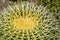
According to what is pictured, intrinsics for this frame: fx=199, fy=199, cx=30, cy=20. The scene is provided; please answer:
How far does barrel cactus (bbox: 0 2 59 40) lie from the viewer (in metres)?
2.42

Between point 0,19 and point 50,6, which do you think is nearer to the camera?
point 0,19

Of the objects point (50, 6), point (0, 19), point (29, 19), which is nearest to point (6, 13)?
point (0, 19)

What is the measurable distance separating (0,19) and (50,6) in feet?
3.90

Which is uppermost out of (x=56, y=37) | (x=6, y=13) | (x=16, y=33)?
(x=6, y=13)

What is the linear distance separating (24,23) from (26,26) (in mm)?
59

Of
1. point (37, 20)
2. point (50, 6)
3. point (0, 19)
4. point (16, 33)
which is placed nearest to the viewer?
point (16, 33)

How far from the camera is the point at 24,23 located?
8.20ft

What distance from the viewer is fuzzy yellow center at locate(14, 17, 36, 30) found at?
2455 millimetres

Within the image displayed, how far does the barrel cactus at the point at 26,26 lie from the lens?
242cm

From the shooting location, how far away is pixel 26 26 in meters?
2.46

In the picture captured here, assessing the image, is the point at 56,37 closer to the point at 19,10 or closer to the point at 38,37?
the point at 38,37

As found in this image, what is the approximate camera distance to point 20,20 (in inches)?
100.0

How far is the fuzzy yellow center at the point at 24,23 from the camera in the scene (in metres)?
2.46

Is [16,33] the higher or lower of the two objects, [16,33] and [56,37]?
the higher
